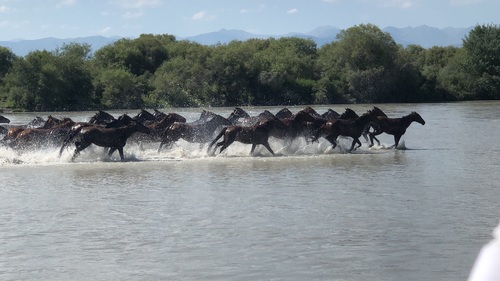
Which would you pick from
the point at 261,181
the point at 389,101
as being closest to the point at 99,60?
the point at 389,101

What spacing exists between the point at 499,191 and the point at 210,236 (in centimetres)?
556

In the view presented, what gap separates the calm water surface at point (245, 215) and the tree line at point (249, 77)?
120 feet

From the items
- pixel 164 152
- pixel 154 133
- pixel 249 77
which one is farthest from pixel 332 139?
pixel 249 77

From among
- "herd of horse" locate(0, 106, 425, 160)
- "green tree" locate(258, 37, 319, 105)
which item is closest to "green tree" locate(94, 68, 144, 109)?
"green tree" locate(258, 37, 319, 105)

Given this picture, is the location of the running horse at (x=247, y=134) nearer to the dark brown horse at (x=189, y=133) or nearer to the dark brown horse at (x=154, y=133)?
the dark brown horse at (x=189, y=133)

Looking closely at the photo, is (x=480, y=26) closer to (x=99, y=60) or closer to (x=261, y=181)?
(x=99, y=60)

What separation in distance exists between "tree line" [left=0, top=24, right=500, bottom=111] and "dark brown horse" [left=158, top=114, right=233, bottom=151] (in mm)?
35340

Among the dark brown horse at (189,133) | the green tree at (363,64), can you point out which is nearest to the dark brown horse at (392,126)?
the dark brown horse at (189,133)

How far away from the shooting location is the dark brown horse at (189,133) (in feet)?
63.5

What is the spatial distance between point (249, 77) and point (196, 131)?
40.6m

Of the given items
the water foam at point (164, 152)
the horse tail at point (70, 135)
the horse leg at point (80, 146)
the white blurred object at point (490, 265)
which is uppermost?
the white blurred object at point (490, 265)

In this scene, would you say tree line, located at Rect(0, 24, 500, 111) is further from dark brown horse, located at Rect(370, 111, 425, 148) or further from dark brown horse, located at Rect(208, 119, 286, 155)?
dark brown horse, located at Rect(208, 119, 286, 155)

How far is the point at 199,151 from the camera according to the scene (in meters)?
19.6

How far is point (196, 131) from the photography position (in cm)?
1950
